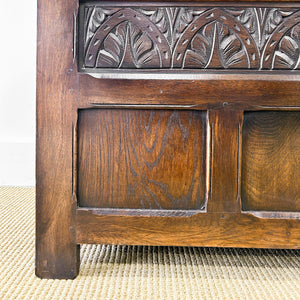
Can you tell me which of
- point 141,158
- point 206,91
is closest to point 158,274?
point 141,158

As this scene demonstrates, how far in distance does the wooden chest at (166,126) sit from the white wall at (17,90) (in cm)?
→ 90

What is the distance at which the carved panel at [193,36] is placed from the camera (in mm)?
673

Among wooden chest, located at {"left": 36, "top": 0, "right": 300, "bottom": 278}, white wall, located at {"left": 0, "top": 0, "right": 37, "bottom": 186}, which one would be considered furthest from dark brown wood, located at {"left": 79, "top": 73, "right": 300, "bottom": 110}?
white wall, located at {"left": 0, "top": 0, "right": 37, "bottom": 186}

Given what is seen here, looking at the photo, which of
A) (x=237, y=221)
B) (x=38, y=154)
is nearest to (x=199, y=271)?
(x=237, y=221)

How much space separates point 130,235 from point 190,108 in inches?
9.9

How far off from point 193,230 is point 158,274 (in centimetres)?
11

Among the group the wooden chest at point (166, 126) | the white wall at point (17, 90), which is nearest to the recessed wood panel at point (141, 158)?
the wooden chest at point (166, 126)

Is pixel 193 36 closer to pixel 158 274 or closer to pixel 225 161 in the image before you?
pixel 225 161

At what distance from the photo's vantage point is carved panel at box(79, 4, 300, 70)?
67cm

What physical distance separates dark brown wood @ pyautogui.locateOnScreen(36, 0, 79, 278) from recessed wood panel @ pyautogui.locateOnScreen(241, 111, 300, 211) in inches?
12.5

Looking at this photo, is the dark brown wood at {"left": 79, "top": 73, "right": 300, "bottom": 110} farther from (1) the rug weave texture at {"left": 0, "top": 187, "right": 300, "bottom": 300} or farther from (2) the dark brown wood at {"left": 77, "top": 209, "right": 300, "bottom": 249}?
(1) the rug weave texture at {"left": 0, "top": 187, "right": 300, "bottom": 300}

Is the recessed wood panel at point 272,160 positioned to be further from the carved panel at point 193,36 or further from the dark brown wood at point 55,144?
the dark brown wood at point 55,144

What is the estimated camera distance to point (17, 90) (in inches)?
60.2

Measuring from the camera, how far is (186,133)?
27.1 inches
